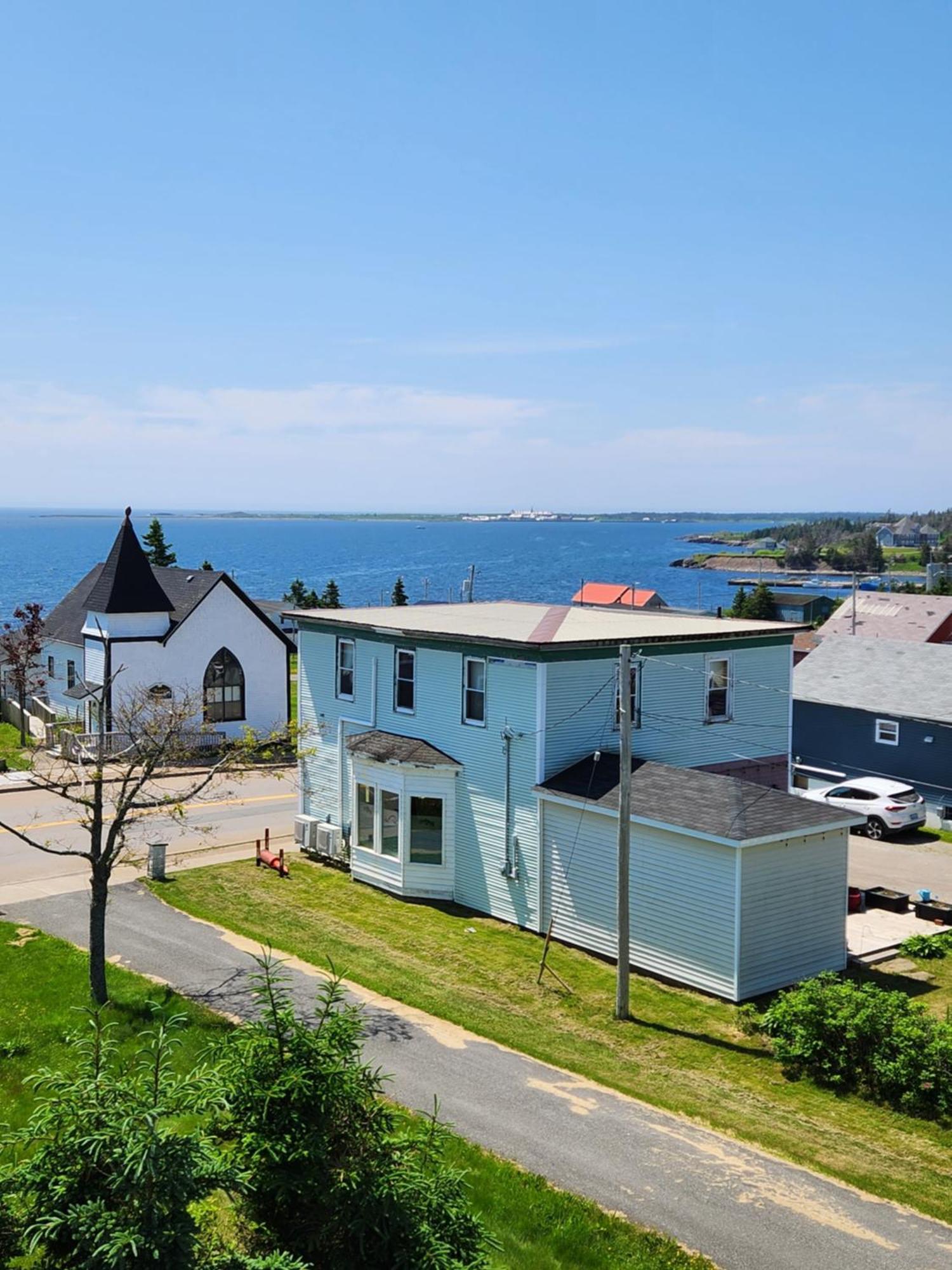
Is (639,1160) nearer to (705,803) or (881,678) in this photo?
(705,803)

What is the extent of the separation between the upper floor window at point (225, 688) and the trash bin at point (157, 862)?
16810 mm

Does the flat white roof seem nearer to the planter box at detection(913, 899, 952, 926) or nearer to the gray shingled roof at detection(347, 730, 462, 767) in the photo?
the gray shingled roof at detection(347, 730, 462, 767)

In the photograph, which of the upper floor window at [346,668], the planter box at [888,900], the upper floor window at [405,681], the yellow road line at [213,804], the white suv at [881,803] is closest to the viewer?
the planter box at [888,900]

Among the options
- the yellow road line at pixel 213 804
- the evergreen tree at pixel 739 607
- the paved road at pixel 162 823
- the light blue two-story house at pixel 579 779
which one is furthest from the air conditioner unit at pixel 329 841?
the evergreen tree at pixel 739 607

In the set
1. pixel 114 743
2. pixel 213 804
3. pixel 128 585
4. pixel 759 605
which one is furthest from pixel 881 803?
pixel 759 605

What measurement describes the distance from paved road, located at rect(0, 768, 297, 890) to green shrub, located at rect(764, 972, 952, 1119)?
537 inches

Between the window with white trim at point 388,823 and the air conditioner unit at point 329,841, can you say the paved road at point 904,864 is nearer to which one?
the window with white trim at point 388,823

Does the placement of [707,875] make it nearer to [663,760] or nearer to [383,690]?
[663,760]

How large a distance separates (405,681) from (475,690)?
259 cm

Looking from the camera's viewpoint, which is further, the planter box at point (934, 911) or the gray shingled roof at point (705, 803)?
the planter box at point (934, 911)

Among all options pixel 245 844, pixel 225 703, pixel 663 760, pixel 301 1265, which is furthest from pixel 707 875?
pixel 225 703

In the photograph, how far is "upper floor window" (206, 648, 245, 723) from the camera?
139ft

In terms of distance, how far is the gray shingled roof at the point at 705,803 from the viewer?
1886cm

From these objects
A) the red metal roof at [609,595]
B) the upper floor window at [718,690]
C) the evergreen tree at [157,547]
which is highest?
the evergreen tree at [157,547]
